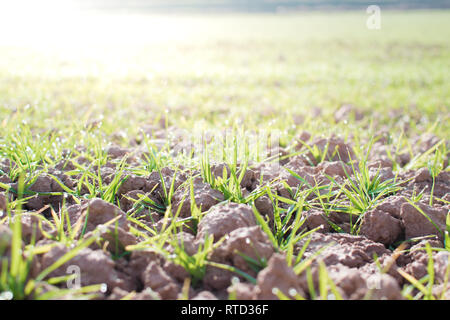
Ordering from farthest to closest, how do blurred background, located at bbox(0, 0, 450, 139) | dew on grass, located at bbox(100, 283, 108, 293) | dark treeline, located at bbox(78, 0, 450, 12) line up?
dark treeline, located at bbox(78, 0, 450, 12), blurred background, located at bbox(0, 0, 450, 139), dew on grass, located at bbox(100, 283, 108, 293)

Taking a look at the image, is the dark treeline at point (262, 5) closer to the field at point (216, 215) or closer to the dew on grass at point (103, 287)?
the field at point (216, 215)

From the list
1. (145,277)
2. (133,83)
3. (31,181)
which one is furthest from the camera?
(133,83)

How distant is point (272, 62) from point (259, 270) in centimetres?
974

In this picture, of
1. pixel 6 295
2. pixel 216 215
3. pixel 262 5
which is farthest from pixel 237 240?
pixel 262 5

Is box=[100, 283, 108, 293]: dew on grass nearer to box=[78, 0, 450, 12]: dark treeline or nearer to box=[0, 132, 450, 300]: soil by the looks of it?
box=[0, 132, 450, 300]: soil

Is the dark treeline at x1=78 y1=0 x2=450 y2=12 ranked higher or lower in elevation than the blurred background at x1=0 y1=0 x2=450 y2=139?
higher

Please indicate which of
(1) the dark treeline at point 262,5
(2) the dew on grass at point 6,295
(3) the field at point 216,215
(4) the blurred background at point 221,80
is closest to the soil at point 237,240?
(3) the field at point 216,215

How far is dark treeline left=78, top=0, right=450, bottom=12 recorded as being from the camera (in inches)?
1686

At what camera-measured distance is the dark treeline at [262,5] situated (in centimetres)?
4281

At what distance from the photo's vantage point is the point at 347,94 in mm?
6383

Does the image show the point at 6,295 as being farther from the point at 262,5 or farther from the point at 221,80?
the point at 262,5

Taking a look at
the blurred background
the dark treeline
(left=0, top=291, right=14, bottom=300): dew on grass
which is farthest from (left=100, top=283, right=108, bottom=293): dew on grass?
the dark treeline
